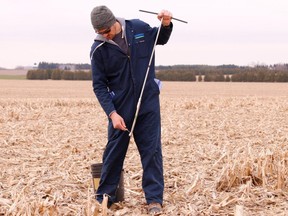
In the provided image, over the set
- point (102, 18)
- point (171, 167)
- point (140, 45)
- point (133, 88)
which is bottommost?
point (171, 167)

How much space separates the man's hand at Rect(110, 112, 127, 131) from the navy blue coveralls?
6cm

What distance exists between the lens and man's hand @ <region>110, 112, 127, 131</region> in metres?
Answer: 5.65

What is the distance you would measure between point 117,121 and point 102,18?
97 centimetres

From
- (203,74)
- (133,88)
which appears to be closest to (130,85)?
(133,88)

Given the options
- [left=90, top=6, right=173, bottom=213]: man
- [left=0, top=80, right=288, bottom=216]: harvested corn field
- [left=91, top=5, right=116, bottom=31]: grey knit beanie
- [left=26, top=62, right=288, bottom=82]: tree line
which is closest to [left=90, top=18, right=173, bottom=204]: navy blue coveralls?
[left=90, top=6, right=173, bottom=213]: man

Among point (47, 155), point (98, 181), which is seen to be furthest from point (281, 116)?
point (98, 181)

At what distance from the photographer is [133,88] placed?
5805mm

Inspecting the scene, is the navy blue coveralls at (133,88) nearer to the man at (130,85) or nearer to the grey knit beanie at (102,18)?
the man at (130,85)

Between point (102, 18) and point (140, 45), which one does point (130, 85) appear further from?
point (102, 18)

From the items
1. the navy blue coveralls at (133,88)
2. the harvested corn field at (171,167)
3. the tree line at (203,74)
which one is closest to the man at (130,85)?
the navy blue coveralls at (133,88)

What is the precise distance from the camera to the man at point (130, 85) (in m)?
5.75

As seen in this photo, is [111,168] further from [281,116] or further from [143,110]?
[281,116]

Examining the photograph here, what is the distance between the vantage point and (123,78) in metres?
5.81

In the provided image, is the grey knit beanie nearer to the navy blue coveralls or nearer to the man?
the man
